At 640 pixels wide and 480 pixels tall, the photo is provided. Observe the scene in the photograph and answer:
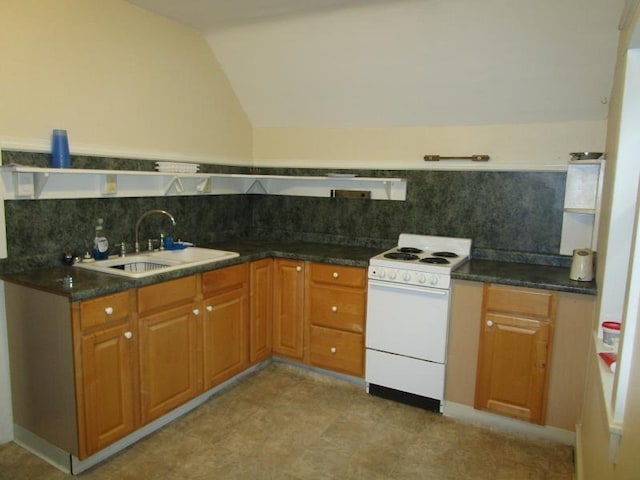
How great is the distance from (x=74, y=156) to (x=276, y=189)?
5.72 ft

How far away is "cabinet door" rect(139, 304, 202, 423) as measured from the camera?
2535 millimetres

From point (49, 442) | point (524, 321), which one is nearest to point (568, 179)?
point (524, 321)

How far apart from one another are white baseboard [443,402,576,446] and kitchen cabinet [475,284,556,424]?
6 centimetres

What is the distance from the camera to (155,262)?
303cm

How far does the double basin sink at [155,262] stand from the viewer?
101 inches

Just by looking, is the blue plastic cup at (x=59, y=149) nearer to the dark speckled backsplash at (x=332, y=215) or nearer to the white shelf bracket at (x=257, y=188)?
the dark speckled backsplash at (x=332, y=215)

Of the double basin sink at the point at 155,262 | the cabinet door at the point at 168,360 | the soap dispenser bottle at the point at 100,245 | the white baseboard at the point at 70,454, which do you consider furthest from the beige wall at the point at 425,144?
the white baseboard at the point at 70,454

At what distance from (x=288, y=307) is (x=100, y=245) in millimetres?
1350

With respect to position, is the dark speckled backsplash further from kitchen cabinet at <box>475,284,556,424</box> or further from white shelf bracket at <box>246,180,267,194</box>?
kitchen cabinet at <box>475,284,556,424</box>

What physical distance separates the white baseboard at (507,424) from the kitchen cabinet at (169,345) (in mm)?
1620

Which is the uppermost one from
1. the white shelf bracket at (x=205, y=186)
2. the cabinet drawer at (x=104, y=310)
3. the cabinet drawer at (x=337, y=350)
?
the white shelf bracket at (x=205, y=186)

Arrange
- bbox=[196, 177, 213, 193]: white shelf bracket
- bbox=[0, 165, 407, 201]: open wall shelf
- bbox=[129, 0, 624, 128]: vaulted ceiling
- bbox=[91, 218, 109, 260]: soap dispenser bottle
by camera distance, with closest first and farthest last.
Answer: bbox=[0, 165, 407, 201]: open wall shelf < bbox=[129, 0, 624, 128]: vaulted ceiling < bbox=[91, 218, 109, 260]: soap dispenser bottle < bbox=[196, 177, 213, 193]: white shelf bracket

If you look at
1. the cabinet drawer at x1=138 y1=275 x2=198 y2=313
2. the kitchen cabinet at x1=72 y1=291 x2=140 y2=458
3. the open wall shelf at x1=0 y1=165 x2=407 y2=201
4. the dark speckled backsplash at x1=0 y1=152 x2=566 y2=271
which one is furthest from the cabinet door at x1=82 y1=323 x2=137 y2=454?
the open wall shelf at x1=0 y1=165 x2=407 y2=201

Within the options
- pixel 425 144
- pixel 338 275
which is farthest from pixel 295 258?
pixel 425 144
